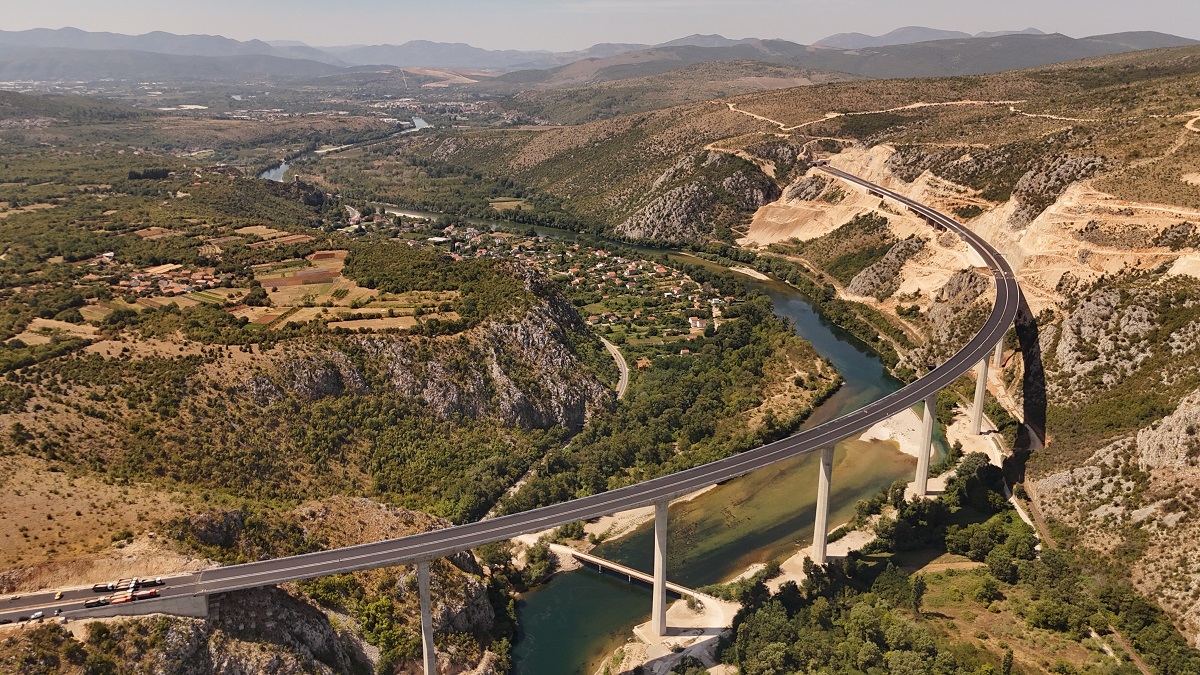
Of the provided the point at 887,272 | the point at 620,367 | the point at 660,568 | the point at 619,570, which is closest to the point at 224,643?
the point at 660,568

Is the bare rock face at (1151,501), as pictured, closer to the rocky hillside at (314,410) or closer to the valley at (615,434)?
the valley at (615,434)

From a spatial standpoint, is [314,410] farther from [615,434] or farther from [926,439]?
[926,439]

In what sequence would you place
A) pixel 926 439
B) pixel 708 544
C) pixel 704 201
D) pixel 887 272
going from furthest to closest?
pixel 704 201, pixel 887 272, pixel 926 439, pixel 708 544

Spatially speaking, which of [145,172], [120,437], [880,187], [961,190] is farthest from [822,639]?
[145,172]

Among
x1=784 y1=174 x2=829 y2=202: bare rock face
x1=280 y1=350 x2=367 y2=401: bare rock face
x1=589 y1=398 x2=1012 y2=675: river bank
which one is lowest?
x1=589 y1=398 x2=1012 y2=675: river bank

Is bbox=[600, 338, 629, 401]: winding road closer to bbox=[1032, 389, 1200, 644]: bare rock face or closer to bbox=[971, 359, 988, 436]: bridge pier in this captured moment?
bbox=[971, 359, 988, 436]: bridge pier

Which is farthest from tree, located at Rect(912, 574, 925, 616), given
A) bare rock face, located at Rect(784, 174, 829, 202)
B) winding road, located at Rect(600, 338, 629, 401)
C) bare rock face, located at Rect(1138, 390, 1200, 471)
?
bare rock face, located at Rect(784, 174, 829, 202)

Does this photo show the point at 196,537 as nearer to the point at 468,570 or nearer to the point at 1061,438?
the point at 468,570
